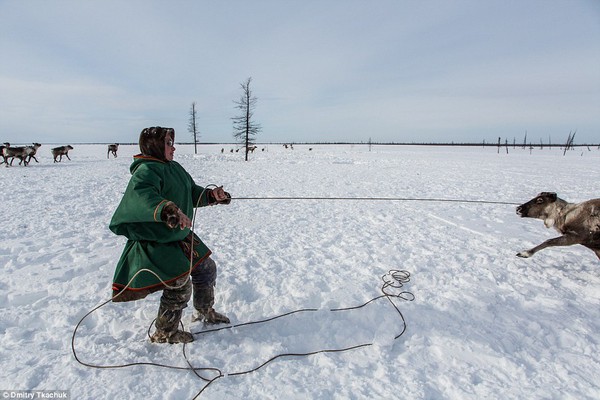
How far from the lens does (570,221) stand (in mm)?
4496

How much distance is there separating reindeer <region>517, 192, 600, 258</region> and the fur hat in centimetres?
520

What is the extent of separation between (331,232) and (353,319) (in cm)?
334

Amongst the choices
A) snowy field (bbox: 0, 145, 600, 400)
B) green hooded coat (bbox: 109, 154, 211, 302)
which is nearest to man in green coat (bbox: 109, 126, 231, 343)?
green hooded coat (bbox: 109, 154, 211, 302)

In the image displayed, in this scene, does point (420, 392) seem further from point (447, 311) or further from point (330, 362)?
point (447, 311)

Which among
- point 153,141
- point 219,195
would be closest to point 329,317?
point 219,195

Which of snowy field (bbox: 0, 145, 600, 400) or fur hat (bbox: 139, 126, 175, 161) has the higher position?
fur hat (bbox: 139, 126, 175, 161)

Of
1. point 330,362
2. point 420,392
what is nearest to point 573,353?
point 420,392

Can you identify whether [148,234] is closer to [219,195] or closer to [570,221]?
[219,195]

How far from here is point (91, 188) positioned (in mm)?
11719

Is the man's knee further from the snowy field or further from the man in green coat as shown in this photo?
the snowy field

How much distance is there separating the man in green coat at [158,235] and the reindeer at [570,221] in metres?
4.93

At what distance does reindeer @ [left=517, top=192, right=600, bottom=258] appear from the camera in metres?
4.25

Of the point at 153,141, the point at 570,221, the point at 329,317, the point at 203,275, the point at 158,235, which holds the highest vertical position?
the point at 153,141

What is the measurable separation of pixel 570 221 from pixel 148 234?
560 cm
